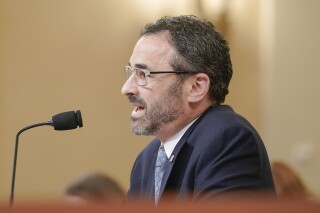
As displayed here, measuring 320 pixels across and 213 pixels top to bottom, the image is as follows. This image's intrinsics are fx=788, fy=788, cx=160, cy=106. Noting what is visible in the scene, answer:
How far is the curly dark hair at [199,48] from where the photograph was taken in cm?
239

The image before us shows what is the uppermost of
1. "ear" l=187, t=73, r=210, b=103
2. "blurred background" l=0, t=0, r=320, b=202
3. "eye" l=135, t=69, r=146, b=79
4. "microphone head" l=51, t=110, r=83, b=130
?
"eye" l=135, t=69, r=146, b=79

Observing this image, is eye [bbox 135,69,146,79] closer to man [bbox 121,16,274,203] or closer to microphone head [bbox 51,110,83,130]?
man [bbox 121,16,274,203]

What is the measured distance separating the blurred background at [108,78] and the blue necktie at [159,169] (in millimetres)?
2014

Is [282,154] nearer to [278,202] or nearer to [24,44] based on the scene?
[24,44]

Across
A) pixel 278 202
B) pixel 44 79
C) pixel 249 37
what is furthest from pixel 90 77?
pixel 278 202

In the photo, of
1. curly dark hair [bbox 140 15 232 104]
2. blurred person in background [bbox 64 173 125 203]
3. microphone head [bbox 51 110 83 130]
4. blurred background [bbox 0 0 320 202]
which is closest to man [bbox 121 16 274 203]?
curly dark hair [bbox 140 15 232 104]

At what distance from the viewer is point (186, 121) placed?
7.88ft

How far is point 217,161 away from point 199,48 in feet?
1.36

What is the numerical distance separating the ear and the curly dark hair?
0.6 inches

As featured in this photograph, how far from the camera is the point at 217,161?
83.9 inches

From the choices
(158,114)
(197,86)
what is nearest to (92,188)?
(158,114)

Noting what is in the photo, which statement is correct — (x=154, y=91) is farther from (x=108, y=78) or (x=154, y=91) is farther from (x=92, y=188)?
(x=108, y=78)

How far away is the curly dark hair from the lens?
2.39 meters

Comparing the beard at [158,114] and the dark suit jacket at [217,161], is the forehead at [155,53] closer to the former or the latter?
the beard at [158,114]
